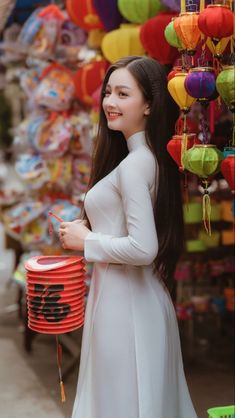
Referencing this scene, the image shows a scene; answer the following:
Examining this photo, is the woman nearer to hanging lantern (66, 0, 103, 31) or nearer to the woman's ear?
the woman's ear

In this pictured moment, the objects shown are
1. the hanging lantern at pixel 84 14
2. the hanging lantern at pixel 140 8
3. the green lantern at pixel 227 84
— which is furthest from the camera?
the hanging lantern at pixel 84 14

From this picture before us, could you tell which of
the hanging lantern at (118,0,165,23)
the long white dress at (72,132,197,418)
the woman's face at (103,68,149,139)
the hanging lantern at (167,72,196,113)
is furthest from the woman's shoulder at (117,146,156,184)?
the hanging lantern at (118,0,165,23)

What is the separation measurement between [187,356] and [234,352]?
0.34 m

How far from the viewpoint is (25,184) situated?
4191 mm

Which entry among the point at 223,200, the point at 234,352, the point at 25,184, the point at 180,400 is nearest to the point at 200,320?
the point at 234,352

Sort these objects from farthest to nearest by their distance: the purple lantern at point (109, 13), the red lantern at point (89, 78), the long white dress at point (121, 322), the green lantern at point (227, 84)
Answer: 1. the red lantern at point (89, 78)
2. the purple lantern at point (109, 13)
3. the long white dress at point (121, 322)
4. the green lantern at point (227, 84)

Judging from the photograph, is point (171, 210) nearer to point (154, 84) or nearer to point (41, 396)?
point (154, 84)

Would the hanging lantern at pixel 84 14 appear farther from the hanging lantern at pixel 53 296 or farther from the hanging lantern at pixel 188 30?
the hanging lantern at pixel 53 296

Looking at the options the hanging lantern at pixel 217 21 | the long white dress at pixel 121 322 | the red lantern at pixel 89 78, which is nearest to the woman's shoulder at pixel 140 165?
the long white dress at pixel 121 322

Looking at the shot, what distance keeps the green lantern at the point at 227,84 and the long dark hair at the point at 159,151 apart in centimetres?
38

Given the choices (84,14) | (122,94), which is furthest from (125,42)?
(122,94)

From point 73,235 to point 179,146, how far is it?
0.47 meters

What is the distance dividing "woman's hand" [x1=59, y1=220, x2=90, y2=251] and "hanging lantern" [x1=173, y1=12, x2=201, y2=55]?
68 centimetres

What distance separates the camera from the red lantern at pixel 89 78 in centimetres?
334
